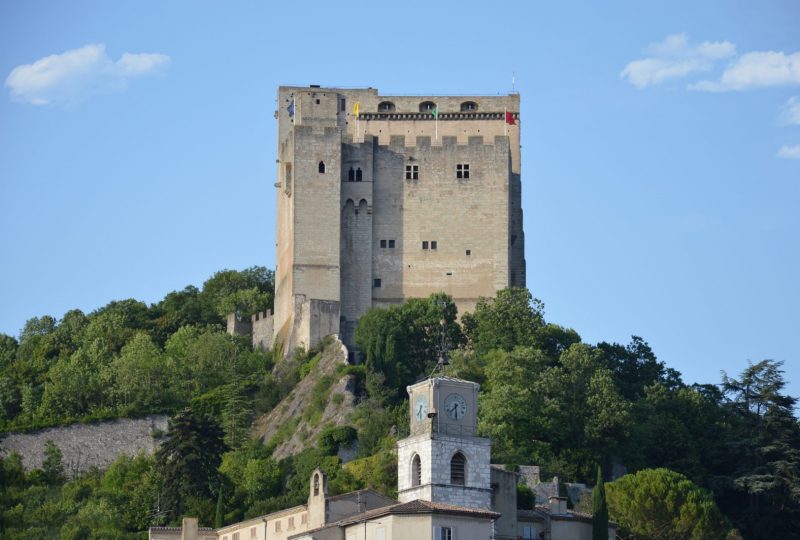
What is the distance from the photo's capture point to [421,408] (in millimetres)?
59875

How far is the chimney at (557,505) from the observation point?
64.0 m

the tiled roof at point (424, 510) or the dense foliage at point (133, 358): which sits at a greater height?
the dense foliage at point (133, 358)

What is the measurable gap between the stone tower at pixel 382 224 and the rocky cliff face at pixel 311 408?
2.59m

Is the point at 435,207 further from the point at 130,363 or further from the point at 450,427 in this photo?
the point at 450,427

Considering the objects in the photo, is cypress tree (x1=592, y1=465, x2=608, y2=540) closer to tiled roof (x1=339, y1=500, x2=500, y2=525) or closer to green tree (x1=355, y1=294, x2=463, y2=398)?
tiled roof (x1=339, y1=500, x2=500, y2=525)

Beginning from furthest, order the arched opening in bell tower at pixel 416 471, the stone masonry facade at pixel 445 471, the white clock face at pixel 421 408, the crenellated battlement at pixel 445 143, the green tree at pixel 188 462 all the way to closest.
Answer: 1. the crenellated battlement at pixel 445 143
2. the green tree at pixel 188 462
3. the white clock face at pixel 421 408
4. the arched opening in bell tower at pixel 416 471
5. the stone masonry facade at pixel 445 471

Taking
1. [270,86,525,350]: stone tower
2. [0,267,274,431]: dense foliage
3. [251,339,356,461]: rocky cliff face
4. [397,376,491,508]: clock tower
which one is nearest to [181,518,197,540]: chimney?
[397,376,491,508]: clock tower

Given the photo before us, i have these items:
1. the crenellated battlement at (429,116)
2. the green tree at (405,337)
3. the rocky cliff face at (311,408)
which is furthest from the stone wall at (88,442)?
the crenellated battlement at (429,116)

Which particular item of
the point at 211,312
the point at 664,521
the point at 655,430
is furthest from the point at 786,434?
the point at 211,312

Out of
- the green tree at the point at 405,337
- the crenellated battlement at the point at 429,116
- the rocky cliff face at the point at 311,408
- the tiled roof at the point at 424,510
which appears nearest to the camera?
the tiled roof at the point at 424,510

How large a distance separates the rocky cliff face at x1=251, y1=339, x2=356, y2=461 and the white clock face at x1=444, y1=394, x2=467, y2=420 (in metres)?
21.7

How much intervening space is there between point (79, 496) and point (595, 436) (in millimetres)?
20554

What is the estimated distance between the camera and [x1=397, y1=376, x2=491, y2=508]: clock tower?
57.9m

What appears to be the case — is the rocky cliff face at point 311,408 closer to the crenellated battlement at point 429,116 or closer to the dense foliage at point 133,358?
the dense foliage at point 133,358
